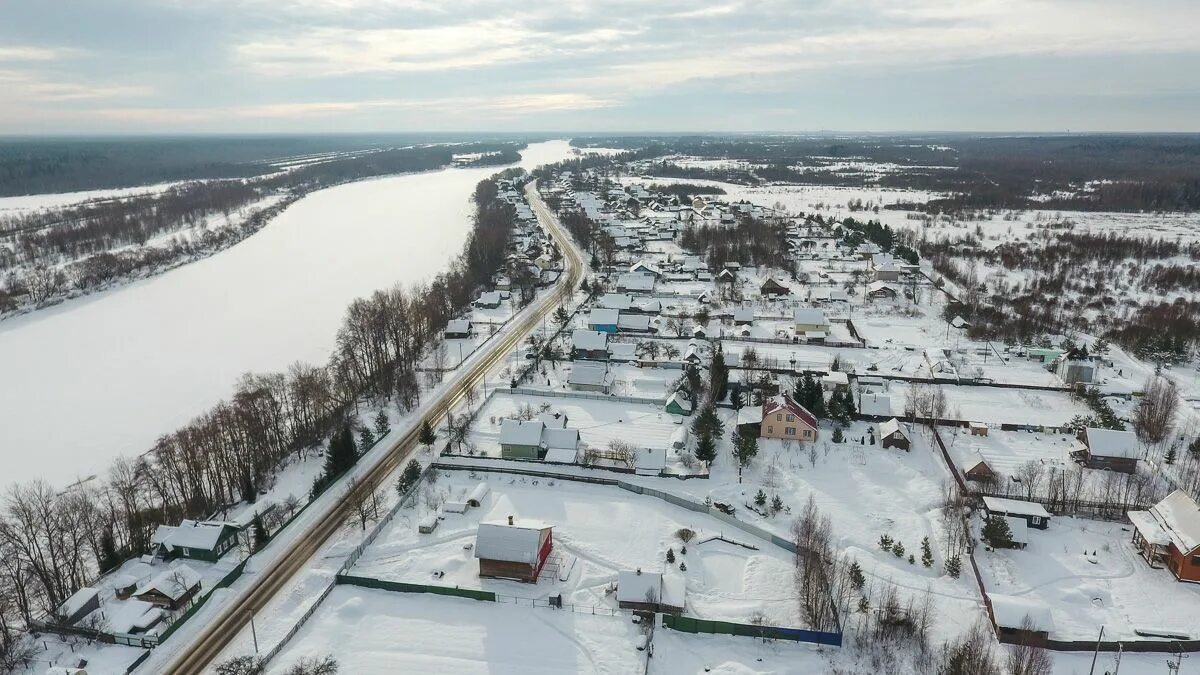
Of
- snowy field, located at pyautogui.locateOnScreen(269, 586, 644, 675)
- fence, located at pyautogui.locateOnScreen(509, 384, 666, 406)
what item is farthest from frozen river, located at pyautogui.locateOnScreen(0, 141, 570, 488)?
snowy field, located at pyautogui.locateOnScreen(269, 586, 644, 675)

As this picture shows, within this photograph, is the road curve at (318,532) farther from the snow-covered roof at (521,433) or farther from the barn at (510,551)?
the barn at (510,551)

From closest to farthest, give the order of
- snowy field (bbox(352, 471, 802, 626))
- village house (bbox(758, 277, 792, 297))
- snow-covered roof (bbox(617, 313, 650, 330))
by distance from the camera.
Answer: snowy field (bbox(352, 471, 802, 626)) < snow-covered roof (bbox(617, 313, 650, 330)) < village house (bbox(758, 277, 792, 297))

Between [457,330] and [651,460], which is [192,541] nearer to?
[651,460]

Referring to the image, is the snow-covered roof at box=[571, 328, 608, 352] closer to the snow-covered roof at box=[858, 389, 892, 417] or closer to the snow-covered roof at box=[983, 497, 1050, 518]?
the snow-covered roof at box=[858, 389, 892, 417]

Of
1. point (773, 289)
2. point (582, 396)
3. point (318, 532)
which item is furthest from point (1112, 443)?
point (318, 532)

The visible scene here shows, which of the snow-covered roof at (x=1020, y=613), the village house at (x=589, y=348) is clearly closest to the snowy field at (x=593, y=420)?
the village house at (x=589, y=348)

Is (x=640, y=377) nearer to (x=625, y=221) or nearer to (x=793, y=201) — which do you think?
(x=625, y=221)
